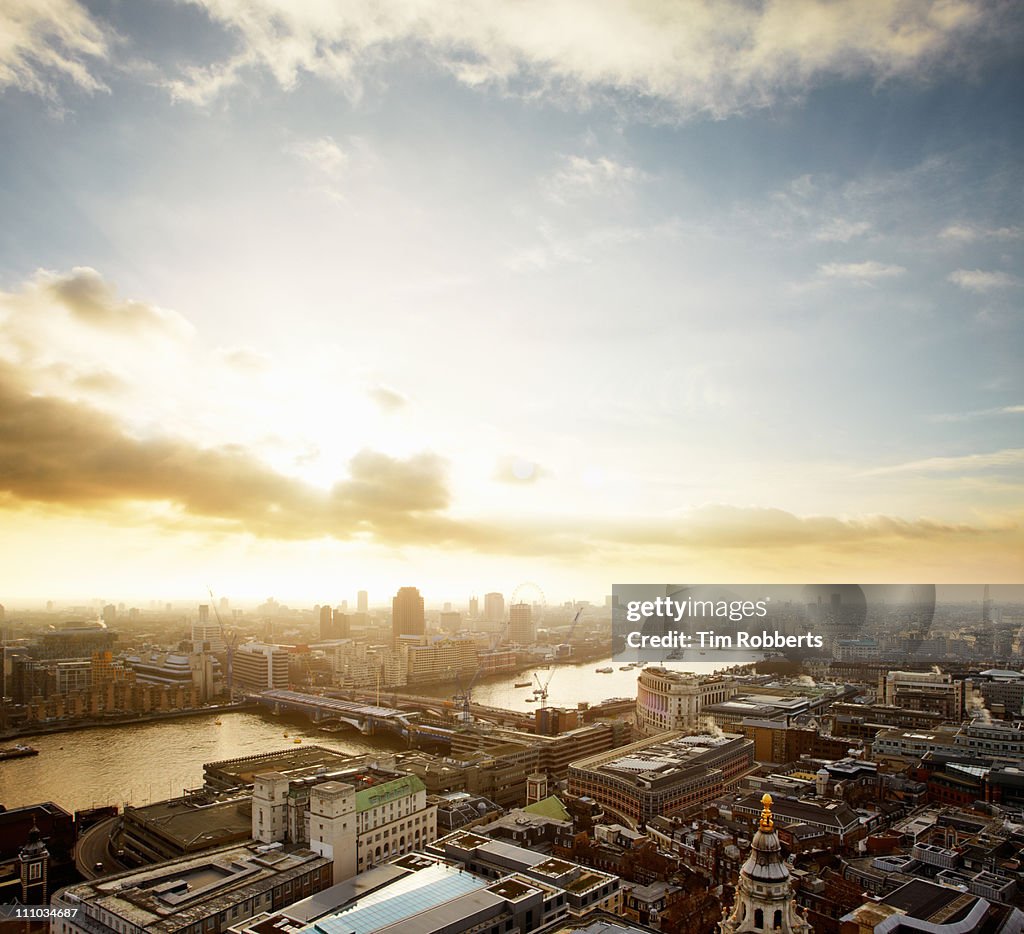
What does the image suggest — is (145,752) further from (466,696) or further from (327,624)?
(327,624)

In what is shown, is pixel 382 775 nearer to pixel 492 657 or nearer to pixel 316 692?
pixel 316 692

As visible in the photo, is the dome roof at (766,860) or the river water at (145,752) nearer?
the dome roof at (766,860)

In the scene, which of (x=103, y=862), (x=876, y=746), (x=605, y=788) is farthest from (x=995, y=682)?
(x=103, y=862)

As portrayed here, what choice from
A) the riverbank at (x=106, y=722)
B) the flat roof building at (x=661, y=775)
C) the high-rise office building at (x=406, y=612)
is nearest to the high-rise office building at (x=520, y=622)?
the high-rise office building at (x=406, y=612)

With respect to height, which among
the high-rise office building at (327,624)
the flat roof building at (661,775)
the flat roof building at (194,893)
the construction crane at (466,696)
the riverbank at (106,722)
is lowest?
the construction crane at (466,696)

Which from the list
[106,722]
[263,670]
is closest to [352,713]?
[106,722]

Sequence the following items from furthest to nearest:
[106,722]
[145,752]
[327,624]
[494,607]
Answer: [494,607] → [327,624] → [106,722] → [145,752]

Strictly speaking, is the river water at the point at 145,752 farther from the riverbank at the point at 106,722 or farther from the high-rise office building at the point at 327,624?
the high-rise office building at the point at 327,624
